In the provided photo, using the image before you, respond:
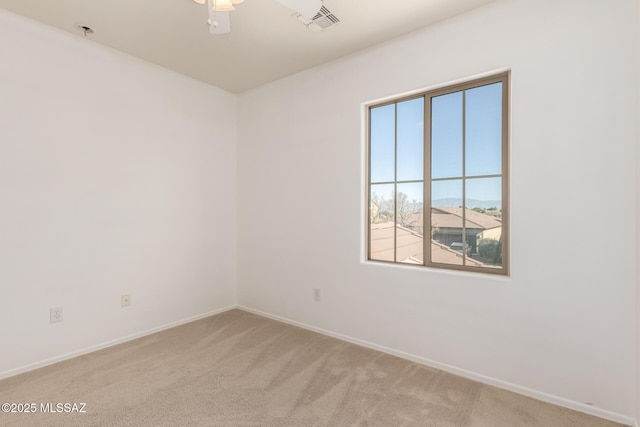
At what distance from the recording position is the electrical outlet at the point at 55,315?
257 centimetres

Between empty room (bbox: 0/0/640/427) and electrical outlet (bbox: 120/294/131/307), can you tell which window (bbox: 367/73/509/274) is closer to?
empty room (bbox: 0/0/640/427)

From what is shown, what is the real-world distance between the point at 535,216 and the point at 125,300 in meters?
3.49

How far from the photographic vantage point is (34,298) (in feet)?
8.14

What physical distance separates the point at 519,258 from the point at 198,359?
2.58 meters

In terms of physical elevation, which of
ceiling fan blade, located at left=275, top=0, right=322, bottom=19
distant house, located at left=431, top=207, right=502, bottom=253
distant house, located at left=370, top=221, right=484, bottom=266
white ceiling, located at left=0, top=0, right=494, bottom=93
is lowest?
distant house, located at left=370, top=221, right=484, bottom=266

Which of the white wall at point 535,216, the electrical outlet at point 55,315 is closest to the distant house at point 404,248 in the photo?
the white wall at point 535,216

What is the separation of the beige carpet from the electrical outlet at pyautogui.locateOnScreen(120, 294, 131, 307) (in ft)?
1.19

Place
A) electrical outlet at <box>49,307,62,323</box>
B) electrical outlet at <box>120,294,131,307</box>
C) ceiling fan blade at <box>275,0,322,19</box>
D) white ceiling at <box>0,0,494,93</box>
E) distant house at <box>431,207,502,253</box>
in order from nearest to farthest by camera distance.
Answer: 1. ceiling fan blade at <box>275,0,322,19</box>
2. white ceiling at <box>0,0,494,93</box>
3. distant house at <box>431,207,502,253</box>
4. electrical outlet at <box>49,307,62,323</box>
5. electrical outlet at <box>120,294,131,307</box>

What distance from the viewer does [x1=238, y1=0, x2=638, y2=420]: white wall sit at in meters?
1.89

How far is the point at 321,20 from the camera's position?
2.41 m

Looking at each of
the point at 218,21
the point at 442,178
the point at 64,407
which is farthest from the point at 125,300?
the point at 442,178

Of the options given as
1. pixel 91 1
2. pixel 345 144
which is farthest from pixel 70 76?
pixel 345 144

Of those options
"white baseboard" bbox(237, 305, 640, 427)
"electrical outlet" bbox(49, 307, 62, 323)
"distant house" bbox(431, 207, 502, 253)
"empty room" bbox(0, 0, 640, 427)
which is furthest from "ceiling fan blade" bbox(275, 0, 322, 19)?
"electrical outlet" bbox(49, 307, 62, 323)

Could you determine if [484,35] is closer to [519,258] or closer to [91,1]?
[519,258]
